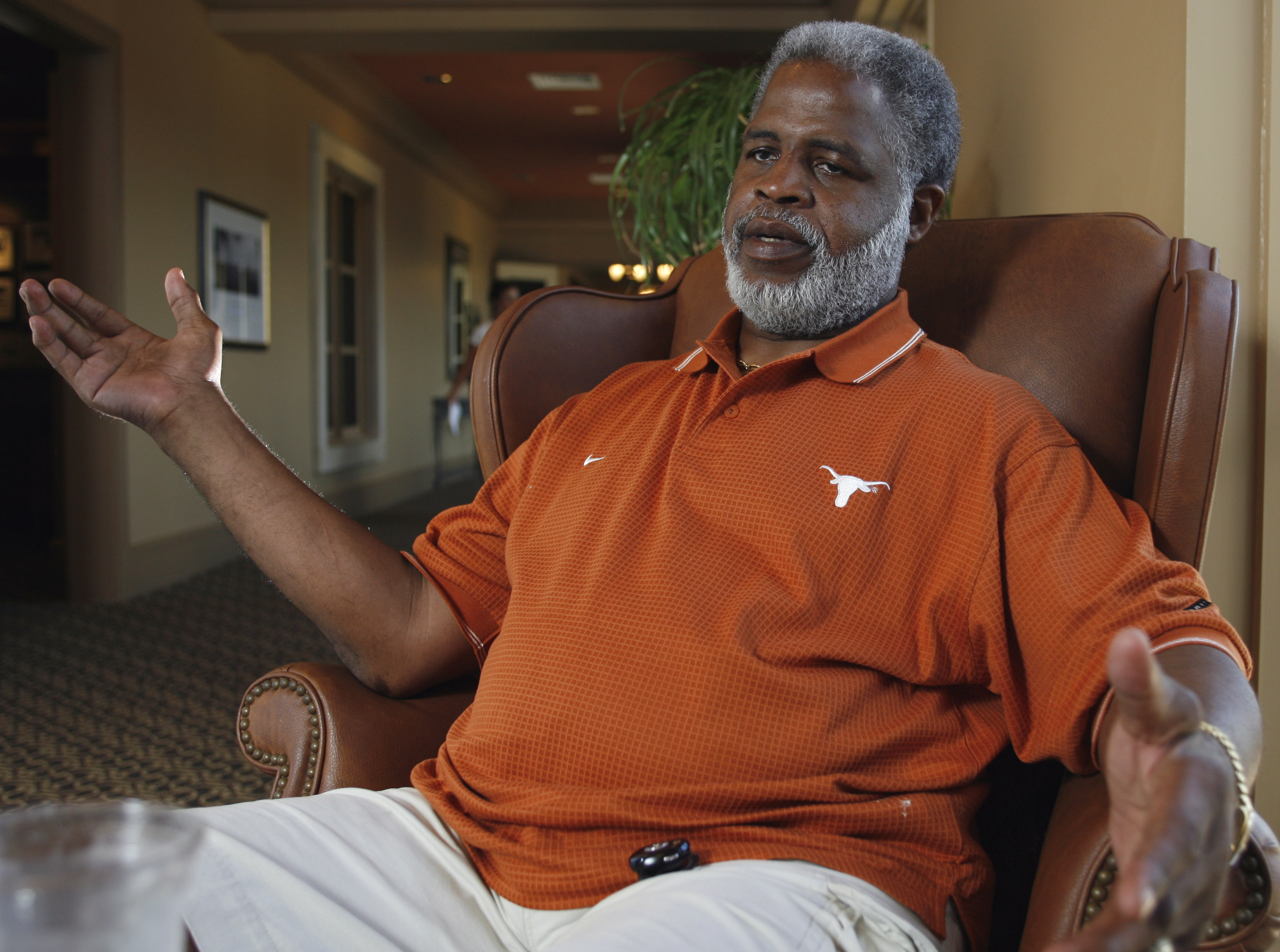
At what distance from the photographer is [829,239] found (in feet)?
4.17

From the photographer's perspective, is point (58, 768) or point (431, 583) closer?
point (431, 583)

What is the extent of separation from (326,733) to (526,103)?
7.26 m

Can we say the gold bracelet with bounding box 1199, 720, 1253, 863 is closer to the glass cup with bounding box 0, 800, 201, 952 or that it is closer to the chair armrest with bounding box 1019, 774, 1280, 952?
the chair armrest with bounding box 1019, 774, 1280, 952

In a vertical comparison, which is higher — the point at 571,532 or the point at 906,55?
the point at 906,55

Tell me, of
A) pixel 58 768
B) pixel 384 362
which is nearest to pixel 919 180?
pixel 58 768

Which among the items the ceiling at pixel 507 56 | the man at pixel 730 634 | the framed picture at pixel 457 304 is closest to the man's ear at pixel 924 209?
the man at pixel 730 634

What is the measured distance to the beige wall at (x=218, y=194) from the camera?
4.49 meters

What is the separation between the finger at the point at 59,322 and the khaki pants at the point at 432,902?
1.84ft

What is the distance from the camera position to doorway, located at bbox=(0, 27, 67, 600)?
5.63 meters

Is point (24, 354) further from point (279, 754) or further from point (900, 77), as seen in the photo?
point (900, 77)

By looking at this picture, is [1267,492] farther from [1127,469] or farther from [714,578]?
[714,578]

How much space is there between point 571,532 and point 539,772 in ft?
0.85

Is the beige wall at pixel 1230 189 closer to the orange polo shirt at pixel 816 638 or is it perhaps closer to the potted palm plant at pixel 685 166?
the orange polo shirt at pixel 816 638

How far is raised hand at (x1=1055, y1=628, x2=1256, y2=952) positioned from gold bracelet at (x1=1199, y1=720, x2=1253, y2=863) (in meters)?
0.02
